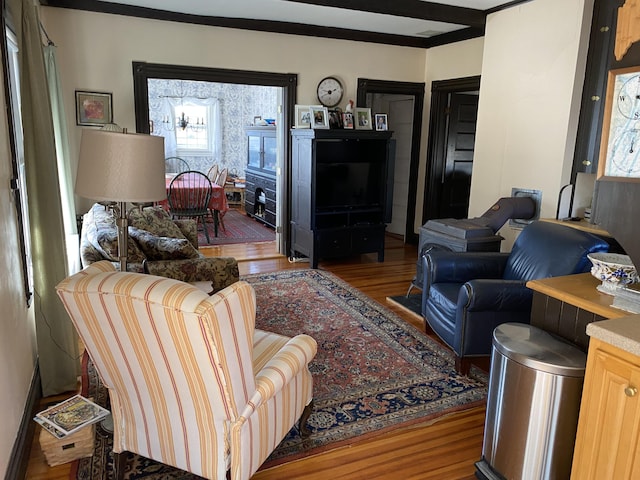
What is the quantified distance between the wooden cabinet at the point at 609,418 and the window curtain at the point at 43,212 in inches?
103

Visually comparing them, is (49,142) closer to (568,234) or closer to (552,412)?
(552,412)

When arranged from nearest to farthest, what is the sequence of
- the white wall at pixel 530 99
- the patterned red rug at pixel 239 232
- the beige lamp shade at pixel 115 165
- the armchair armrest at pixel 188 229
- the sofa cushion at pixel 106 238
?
1. the beige lamp shade at pixel 115 165
2. the sofa cushion at pixel 106 238
3. the white wall at pixel 530 99
4. the armchair armrest at pixel 188 229
5. the patterned red rug at pixel 239 232

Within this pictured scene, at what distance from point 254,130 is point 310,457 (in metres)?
7.02

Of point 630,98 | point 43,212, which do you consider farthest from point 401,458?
point 43,212

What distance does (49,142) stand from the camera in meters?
2.57

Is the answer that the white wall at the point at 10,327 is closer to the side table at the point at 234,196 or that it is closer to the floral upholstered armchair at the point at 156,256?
the floral upholstered armchair at the point at 156,256

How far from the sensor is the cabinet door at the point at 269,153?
307 inches

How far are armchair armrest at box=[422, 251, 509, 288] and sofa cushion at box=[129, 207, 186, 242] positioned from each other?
2288 mm

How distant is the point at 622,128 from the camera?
179 centimetres

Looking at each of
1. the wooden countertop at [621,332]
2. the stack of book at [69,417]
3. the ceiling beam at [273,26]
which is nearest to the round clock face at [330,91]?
the ceiling beam at [273,26]

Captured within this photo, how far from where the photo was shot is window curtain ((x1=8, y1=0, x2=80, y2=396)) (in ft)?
8.05

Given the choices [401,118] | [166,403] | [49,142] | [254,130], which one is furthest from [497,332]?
[254,130]

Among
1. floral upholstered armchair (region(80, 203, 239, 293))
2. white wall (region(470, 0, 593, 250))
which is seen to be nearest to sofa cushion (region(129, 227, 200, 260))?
floral upholstered armchair (region(80, 203, 239, 293))

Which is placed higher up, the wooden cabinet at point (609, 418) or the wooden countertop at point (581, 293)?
the wooden countertop at point (581, 293)
